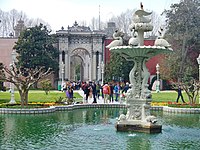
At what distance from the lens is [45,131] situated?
44.0 feet

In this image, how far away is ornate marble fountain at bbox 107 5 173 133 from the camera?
13.4m

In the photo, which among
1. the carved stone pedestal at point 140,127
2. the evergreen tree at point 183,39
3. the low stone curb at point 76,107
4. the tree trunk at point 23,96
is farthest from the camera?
the evergreen tree at point 183,39

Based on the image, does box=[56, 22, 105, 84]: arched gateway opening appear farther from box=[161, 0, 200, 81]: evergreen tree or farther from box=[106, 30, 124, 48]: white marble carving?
box=[106, 30, 124, 48]: white marble carving

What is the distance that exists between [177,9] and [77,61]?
114ft

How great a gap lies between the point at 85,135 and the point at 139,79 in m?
2.94

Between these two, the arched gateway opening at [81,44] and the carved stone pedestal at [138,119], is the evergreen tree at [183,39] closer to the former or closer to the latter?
the arched gateway opening at [81,44]

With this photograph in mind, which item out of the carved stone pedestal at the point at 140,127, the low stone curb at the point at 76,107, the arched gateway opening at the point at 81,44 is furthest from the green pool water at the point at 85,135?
the arched gateway opening at the point at 81,44

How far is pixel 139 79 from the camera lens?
14.0m

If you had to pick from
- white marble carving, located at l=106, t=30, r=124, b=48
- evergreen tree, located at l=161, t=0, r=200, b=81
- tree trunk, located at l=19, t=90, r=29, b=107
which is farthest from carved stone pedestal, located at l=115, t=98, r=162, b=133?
evergreen tree, located at l=161, t=0, r=200, b=81

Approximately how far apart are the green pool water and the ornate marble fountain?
0.54 meters

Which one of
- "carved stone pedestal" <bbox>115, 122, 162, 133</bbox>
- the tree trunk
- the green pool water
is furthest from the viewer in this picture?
the tree trunk

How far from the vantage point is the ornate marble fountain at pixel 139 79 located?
13.4 metres

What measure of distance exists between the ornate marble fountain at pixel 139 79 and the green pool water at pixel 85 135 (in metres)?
0.54

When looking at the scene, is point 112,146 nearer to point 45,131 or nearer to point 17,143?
point 17,143
